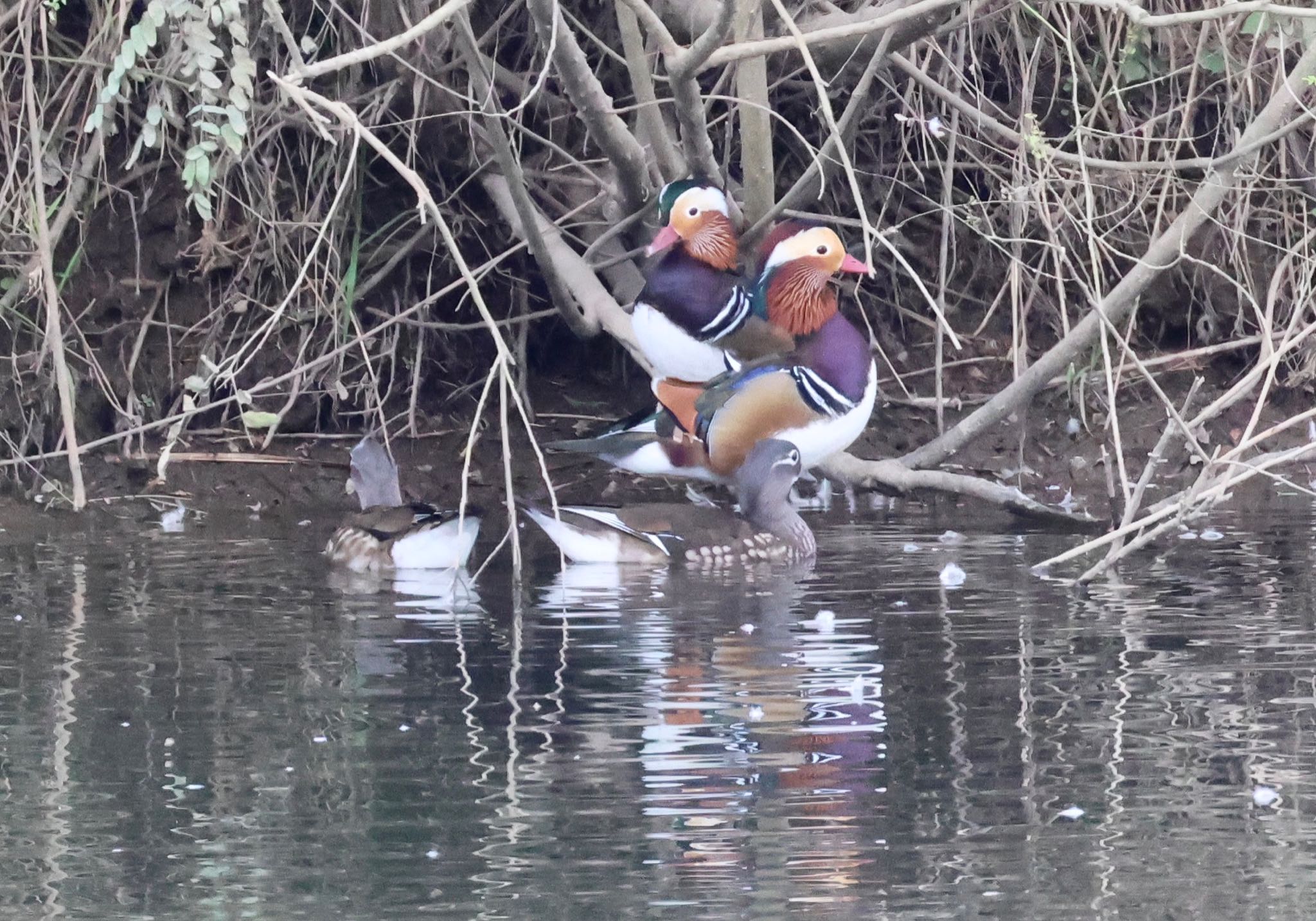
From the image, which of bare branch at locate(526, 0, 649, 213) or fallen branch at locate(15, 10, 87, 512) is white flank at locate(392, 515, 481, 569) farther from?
bare branch at locate(526, 0, 649, 213)

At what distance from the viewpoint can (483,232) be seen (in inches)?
287

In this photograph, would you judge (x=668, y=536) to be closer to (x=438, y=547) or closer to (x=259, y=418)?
(x=438, y=547)

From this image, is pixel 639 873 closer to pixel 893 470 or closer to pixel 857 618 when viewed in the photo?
pixel 857 618

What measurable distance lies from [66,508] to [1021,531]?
10.2 ft

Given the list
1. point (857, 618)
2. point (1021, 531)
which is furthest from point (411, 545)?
point (1021, 531)

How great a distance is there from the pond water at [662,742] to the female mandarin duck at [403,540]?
110 mm

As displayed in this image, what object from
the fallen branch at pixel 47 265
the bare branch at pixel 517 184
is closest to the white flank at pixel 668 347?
the bare branch at pixel 517 184

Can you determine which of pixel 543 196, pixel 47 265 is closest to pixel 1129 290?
pixel 543 196

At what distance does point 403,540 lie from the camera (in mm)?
5477

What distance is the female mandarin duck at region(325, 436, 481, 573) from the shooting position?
5465mm

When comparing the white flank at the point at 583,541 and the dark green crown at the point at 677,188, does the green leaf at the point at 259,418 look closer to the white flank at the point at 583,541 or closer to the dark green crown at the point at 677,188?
the white flank at the point at 583,541

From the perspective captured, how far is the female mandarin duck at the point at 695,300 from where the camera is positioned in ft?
21.1

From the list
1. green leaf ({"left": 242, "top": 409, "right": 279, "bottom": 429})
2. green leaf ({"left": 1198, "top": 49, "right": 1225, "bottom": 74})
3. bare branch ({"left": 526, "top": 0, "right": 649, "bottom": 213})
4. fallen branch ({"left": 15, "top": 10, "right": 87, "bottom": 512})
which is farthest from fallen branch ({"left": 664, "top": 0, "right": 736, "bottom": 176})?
fallen branch ({"left": 15, "top": 10, "right": 87, "bottom": 512})

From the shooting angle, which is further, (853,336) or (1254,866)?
(853,336)
